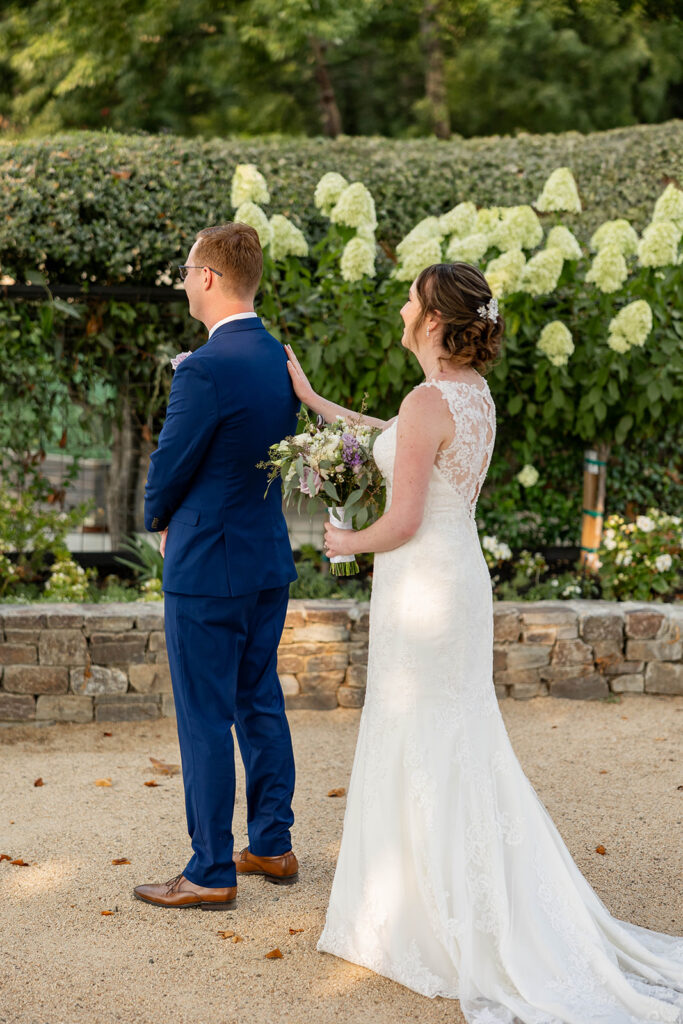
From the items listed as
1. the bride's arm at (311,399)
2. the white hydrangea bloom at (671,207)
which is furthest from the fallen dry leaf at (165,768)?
the white hydrangea bloom at (671,207)

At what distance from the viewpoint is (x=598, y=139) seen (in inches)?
344

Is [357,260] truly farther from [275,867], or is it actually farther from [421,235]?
[275,867]

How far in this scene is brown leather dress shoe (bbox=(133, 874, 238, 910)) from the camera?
338cm

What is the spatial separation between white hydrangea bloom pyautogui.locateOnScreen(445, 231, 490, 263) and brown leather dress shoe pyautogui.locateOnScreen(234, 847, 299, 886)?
3.57 m

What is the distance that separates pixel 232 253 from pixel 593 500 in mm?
4182

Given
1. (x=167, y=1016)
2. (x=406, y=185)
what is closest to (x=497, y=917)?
(x=167, y=1016)

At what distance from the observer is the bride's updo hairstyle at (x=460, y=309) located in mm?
2877

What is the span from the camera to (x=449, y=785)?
9.75ft

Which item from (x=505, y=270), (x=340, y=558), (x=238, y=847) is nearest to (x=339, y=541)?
(x=340, y=558)

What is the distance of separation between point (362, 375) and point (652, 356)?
174 cm

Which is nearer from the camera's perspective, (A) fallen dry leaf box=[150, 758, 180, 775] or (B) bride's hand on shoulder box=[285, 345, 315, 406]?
(B) bride's hand on shoulder box=[285, 345, 315, 406]

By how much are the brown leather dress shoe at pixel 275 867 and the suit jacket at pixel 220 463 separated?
1.04 meters

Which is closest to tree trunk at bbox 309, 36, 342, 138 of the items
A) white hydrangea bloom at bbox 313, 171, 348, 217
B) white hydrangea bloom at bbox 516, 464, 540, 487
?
white hydrangea bloom at bbox 313, 171, 348, 217

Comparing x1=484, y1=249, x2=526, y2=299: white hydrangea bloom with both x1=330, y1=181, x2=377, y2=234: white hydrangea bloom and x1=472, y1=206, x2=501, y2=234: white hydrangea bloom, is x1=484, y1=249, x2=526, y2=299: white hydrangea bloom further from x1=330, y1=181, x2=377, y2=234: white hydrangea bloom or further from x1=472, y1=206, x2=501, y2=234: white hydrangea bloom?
x1=330, y1=181, x2=377, y2=234: white hydrangea bloom
